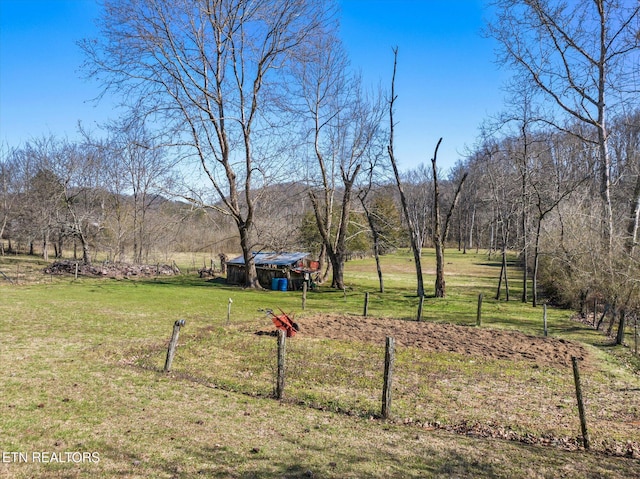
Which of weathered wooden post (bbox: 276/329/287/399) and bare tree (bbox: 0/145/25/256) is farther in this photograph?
bare tree (bbox: 0/145/25/256)

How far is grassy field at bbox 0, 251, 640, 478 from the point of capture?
5.93 metres

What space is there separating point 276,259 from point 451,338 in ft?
61.1

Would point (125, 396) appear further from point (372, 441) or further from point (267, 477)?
point (372, 441)

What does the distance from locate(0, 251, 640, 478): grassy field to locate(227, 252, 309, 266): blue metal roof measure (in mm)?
13991

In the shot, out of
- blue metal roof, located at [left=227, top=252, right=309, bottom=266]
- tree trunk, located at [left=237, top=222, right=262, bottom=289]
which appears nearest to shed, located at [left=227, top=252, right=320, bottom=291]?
blue metal roof, located at [left=227, top=252, right=309, bottom=266]

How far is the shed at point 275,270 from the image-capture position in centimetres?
2930

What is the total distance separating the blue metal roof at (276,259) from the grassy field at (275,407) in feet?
45.9

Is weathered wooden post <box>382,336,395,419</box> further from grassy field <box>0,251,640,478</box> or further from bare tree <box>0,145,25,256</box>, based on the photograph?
bare tree <box>0,145,25,256</box>

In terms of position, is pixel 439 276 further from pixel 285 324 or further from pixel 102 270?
pixel 102 270

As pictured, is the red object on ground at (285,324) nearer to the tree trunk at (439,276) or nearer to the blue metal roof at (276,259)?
the tree trunk at (439,276)

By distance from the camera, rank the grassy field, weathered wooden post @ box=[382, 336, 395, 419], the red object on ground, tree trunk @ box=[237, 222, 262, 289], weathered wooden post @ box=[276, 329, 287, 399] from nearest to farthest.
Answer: the grassy field
weathered wooden post @ box=[382, 336, 395, 419]
weathered wooden post @ box=[276, 329, 287, 399]
the red object on ground
tree trunk @ box=[237, 222, 262, 289]

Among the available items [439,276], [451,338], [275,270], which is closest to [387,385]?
[451,338]

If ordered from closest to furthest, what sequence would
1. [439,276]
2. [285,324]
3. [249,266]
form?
[285,324]
[439,276]
[249,266]

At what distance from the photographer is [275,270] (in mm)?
30047
